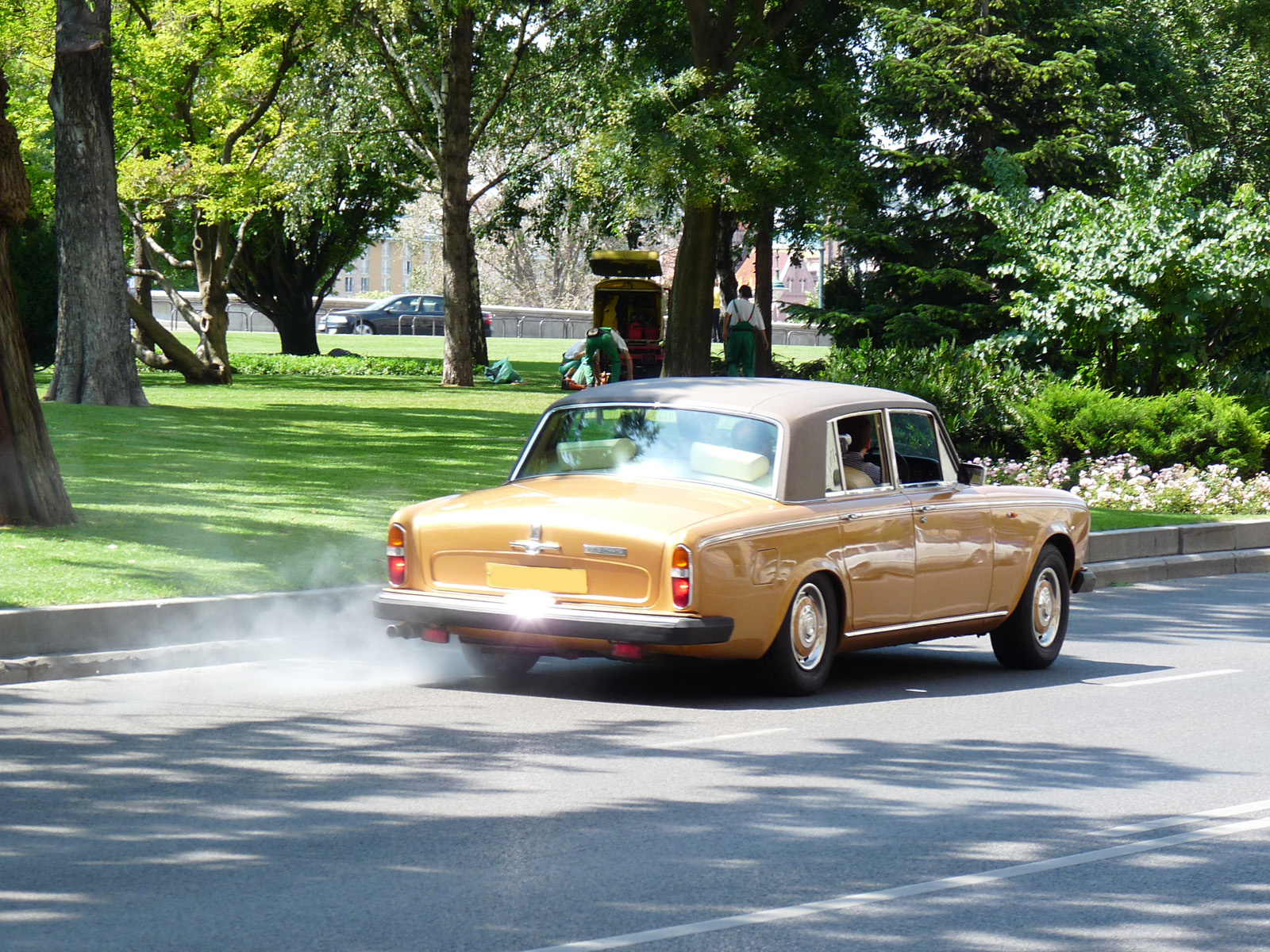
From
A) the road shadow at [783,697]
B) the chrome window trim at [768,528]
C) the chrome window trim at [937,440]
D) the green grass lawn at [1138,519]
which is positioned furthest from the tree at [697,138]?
the chrome window trim at [768,528]

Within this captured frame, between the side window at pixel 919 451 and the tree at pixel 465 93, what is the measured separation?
2239cm

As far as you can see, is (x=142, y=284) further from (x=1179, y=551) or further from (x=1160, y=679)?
(x=1160, y=679)

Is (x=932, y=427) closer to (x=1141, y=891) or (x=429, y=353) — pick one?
(x=1141, y=891)

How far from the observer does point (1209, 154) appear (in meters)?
21.3

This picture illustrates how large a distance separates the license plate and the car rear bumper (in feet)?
0.29

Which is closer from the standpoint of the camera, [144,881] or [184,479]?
[144,881]

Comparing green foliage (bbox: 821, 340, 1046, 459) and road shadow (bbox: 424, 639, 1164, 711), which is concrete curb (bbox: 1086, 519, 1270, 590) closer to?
green foliage (bbox: 821, 340, 1046, 459)

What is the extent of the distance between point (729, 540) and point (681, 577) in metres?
0.30

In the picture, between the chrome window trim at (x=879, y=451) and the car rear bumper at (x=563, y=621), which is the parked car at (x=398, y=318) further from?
the car rear bumper at (x=563, y=621)

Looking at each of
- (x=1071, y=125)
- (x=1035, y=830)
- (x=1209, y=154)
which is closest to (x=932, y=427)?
(x=1035, y=830)

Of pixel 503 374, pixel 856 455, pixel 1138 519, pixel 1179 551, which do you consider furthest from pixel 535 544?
pixel 503 374

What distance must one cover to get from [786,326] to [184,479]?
62093mm

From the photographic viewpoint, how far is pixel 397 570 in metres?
8.53

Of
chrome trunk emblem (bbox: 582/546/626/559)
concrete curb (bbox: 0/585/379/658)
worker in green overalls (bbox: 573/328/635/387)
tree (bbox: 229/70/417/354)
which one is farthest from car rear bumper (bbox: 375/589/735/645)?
tree (bbox: 229/70/417/354)
